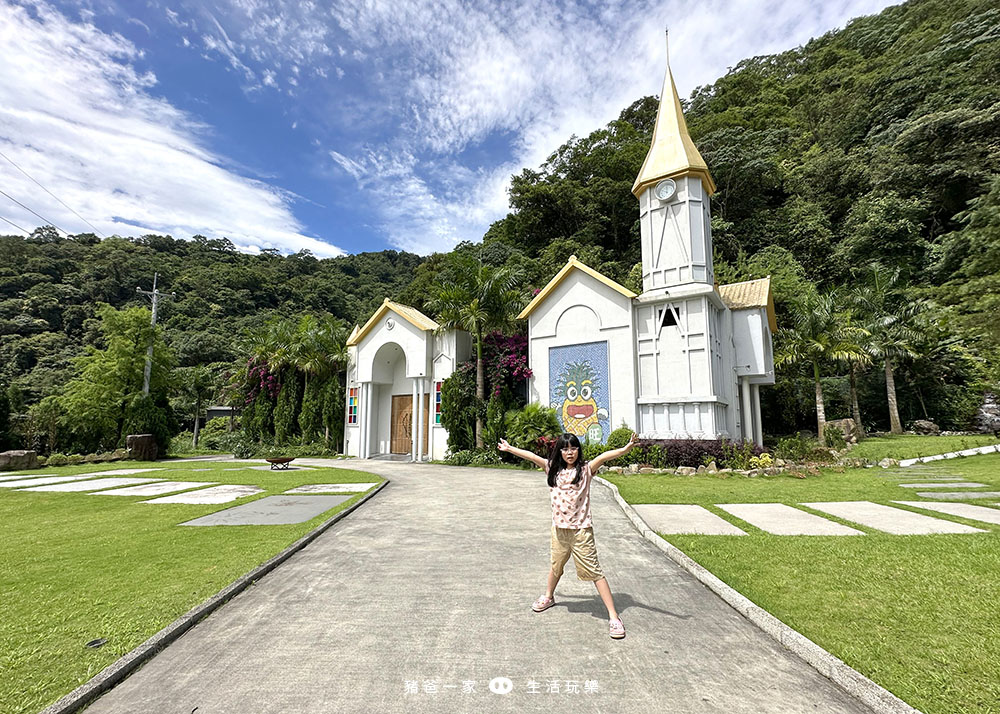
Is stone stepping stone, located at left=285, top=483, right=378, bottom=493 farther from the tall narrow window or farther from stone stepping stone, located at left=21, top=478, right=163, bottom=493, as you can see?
the tall narrow window

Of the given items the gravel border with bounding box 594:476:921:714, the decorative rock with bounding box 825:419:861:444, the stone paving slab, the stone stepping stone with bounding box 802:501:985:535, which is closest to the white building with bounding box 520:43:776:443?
the decorative rock with bounding box 825:419:861:444

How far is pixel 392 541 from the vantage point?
273 inches

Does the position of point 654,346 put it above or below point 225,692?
above

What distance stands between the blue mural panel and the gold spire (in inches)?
270

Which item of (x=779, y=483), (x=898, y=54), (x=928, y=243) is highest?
(x=898, y=54)

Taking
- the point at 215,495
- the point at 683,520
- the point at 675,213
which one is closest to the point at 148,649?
the point at 683,520

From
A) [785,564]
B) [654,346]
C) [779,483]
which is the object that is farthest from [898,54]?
[785,564]

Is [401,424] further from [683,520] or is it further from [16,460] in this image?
[683,520]

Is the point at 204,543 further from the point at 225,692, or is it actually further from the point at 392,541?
the point at 225,692

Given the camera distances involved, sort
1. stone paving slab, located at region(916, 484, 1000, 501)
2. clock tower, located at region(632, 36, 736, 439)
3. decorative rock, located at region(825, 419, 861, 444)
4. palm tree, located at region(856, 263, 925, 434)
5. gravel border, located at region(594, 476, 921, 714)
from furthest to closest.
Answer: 1. palm tree, located at region(856, 263, 925, 434)
2. decorative rock, located at region(825, 419, 861, 444)
3. clock tower, located at region(632, 36, 736, 439)
4. stone paving slab, located at region(916, 484, 1000, 501)
5. gravel border, located at region(594, 476, 921, 714)

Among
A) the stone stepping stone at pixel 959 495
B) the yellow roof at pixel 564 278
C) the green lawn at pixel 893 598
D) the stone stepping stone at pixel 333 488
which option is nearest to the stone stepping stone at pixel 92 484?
the stone stepping stone at pixel 333 488

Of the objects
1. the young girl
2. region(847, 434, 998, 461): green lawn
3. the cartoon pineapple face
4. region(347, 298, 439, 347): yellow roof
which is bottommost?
region(847, 434, 998, 461): green lawn

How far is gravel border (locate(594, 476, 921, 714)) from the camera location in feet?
9.09

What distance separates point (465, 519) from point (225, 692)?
5698 millimetres
